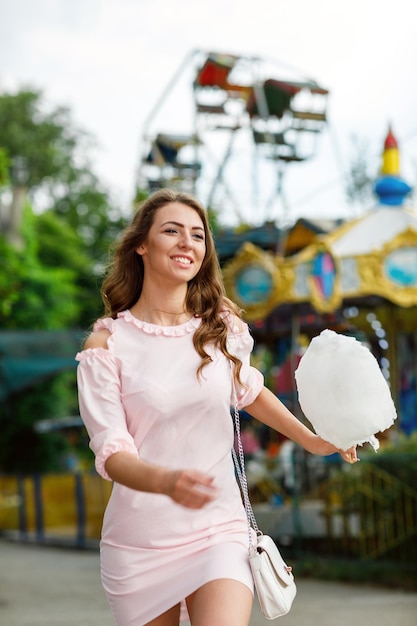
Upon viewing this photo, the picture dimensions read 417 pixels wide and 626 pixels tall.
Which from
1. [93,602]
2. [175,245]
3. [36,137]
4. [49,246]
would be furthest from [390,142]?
[36,137]

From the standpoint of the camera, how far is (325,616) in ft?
23.9

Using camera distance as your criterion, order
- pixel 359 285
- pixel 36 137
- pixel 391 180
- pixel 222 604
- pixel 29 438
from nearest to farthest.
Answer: pixel 222 604 < pixel 359 285 < pixel 391 180 < pixel 29 438 < pixel 36 137

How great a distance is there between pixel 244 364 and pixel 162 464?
395 mm

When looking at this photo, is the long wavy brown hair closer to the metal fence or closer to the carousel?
the metal fence

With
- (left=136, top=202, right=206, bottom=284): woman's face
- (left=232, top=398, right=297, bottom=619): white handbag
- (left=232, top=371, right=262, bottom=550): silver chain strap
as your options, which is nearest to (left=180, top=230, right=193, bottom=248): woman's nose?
(left=136, top=202, right=206, bottom=284): woman's face

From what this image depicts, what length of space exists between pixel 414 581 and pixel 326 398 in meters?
6.86

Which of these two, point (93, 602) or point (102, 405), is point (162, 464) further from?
point (93, 602)

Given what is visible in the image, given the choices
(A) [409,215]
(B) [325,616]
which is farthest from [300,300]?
(B) [325,616]

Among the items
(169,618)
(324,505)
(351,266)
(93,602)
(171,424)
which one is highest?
(171,424)

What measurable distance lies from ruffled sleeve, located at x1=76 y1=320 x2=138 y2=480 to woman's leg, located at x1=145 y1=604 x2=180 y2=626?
0.40 m

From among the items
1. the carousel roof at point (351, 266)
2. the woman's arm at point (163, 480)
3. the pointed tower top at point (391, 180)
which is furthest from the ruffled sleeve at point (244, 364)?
the pointed tower top at point (391, 180)

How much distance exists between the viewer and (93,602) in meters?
8.29

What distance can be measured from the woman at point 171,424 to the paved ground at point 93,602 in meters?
4.61

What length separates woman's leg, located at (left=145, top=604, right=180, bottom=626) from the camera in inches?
102
